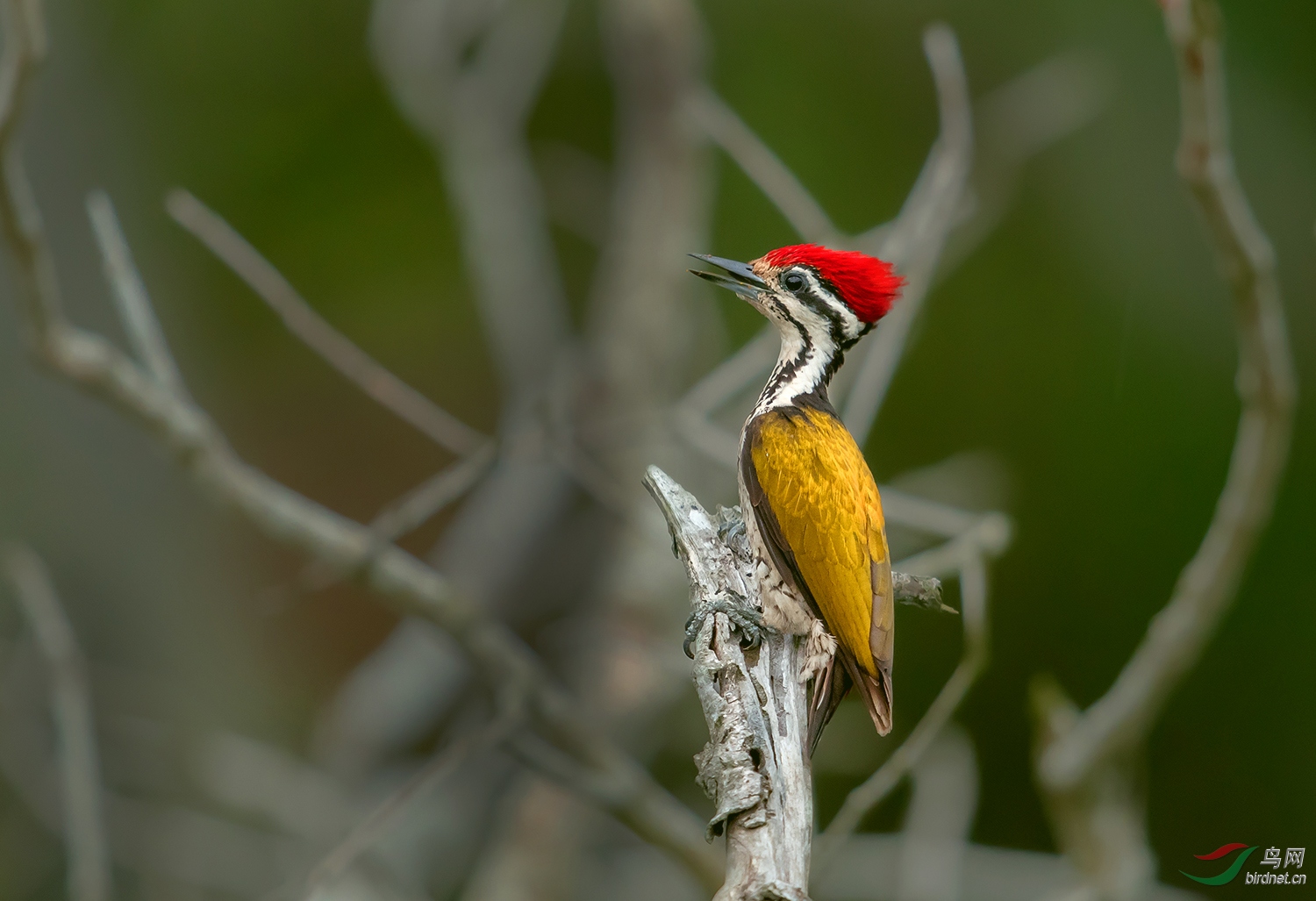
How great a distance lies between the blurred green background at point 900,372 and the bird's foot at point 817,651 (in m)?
2.48

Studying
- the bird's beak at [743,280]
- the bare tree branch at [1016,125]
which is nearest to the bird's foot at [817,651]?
the bird's beak at [743,280]

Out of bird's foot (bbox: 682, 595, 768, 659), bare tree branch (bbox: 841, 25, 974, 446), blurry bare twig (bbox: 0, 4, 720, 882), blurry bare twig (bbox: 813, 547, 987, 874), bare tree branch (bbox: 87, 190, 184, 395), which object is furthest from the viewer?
bare tree branch (bbox: 841, 25, 974, 446)

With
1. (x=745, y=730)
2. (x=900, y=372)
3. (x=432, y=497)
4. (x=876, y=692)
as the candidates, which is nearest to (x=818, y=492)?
(x=876, y=692)

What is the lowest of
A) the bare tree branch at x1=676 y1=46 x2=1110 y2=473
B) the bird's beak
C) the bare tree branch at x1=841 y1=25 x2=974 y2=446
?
the bird's beak

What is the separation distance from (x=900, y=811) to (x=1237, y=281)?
363 cm

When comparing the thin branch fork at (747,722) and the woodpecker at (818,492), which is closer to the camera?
the thin branch fork at (747,722)

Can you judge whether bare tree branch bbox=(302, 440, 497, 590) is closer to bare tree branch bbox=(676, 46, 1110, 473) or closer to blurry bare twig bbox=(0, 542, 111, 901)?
blurry bare twig bbox=(0, 542, 111, 901)

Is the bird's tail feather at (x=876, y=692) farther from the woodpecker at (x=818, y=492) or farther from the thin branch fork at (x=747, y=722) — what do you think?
the thin branch fork at (x=747, y=722)

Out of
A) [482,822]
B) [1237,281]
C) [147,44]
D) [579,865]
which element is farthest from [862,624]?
[147,44]

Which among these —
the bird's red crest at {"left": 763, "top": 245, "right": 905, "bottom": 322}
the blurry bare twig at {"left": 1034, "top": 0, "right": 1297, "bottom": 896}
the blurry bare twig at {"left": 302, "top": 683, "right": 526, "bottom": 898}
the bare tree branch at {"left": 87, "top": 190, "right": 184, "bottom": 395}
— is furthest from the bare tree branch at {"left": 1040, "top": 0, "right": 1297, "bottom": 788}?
the bare tree branch at {"left": 87, "top": 190, "right": 184, "bottom": 395}

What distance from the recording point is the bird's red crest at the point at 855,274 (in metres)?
2.65

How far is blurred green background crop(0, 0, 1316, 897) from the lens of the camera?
5027mm

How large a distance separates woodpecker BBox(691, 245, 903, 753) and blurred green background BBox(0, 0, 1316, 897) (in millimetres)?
2242

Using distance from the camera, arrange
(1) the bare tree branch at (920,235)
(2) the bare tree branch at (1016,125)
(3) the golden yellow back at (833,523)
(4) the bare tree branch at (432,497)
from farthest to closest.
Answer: (2) the bare tree branch at (1016,125), (1) the bare tree branch at (920,235), (4) the bare tree branch at (432,497), (3) the golden yellow back at (833,523)
